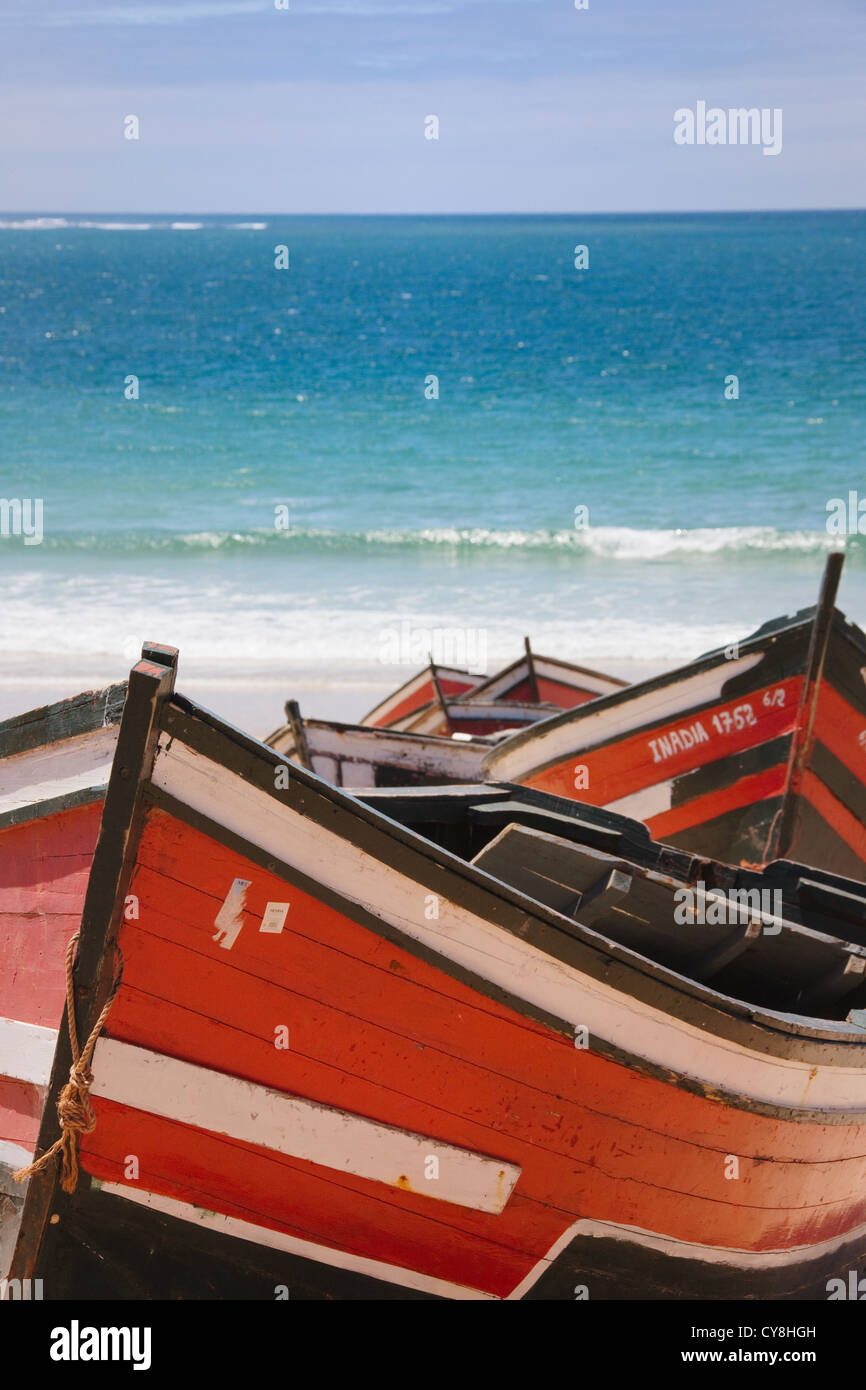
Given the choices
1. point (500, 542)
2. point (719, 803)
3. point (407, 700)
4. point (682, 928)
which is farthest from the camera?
point (500, 542)

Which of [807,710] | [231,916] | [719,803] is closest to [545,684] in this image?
[719,803]

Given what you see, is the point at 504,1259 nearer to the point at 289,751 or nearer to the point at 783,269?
the point at 289,751

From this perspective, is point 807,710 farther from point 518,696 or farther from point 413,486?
point 413,486

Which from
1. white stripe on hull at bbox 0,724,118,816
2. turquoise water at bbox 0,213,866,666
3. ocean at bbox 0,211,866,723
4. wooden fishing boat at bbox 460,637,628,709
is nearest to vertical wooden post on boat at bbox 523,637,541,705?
wooden fishing boat at bbox 460,637,628,709

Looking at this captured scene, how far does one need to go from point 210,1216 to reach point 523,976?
1.17 metres

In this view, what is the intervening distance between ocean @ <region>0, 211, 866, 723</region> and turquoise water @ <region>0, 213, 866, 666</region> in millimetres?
84

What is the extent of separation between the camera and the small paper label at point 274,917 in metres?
3.43

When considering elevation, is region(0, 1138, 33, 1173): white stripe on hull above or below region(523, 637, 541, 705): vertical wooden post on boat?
below

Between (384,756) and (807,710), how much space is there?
2.33m

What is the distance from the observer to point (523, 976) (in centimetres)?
362

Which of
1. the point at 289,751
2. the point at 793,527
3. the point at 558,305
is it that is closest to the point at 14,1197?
the point at 289,751

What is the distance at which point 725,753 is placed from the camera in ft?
21.5

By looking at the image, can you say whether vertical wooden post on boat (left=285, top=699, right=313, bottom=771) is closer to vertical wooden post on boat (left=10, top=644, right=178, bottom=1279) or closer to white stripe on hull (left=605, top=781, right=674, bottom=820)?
white stripe on hull (left=605, top=781, right=674, bottom=820)

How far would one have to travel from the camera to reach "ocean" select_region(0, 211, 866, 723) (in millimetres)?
15969
